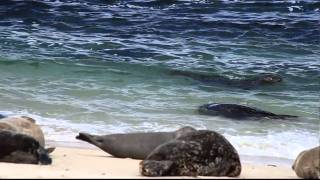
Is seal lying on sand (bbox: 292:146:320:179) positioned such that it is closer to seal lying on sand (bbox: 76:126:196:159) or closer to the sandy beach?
the sandy beach

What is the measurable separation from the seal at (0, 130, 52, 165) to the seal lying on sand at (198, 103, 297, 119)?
2.75 metres

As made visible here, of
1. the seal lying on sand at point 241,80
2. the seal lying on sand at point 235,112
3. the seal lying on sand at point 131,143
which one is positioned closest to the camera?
the seal lying on sand at point 131,143

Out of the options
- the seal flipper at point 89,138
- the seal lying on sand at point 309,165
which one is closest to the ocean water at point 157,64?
the seal flipper at point 89,138

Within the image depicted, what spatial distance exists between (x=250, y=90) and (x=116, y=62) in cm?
287

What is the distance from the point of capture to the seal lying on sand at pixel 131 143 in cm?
444

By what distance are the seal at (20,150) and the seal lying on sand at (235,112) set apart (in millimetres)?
2747

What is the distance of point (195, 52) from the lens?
11.3m

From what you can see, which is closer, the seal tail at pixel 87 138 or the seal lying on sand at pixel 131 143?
the seal lying on sand at pixel 131 143

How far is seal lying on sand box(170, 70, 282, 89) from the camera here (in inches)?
348

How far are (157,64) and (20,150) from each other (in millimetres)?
6421

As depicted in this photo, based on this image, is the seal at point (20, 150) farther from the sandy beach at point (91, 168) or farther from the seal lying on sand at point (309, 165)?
the seal lying on sand at point (309, 165)

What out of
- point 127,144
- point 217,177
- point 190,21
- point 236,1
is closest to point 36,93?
point 127,144

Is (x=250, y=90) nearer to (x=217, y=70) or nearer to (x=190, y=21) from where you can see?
(x=217, y=70)

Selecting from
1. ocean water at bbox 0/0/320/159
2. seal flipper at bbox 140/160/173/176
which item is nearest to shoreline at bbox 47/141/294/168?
ocean water at bbox 0/0/320/159
